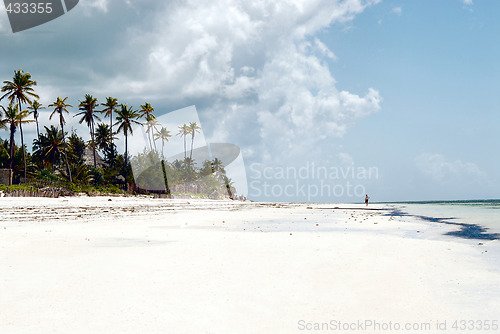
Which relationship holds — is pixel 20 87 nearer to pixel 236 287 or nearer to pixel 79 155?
pixel 79 155

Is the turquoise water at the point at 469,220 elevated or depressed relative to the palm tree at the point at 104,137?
depressed

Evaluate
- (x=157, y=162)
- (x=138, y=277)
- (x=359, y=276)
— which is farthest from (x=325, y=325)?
(x=157, y=162)

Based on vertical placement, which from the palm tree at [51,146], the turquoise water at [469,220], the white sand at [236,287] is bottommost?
the turquoise water at [469,220]

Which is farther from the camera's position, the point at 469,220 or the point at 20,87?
the point at 20,87

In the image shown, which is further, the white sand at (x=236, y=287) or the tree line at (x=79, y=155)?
the tree line at (x=79, y=155)

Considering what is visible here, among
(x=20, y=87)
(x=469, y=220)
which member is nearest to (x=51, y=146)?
(x=20, y=87)

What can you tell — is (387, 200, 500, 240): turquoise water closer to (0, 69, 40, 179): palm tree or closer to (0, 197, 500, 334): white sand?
(0, 197, 500, 334): white sand

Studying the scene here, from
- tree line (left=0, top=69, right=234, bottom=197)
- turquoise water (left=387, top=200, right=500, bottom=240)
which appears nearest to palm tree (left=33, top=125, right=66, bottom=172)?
tree line (left=0, top=69, right=234, bottom=197)

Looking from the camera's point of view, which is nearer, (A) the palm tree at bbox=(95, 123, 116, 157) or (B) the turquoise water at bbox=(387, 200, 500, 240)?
(B) the turquoise water at bbox=(387, 200, 500, 240)

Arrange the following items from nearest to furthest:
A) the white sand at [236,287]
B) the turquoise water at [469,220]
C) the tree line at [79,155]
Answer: the white sand at [236,287] → the turquoise water at [469,220] → the tree line at [79,155]

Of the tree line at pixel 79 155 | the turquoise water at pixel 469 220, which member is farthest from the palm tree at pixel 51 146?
the turquoise water at pixel 469 220

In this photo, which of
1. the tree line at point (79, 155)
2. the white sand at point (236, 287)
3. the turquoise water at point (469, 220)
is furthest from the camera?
the tree line at point (79, 155)

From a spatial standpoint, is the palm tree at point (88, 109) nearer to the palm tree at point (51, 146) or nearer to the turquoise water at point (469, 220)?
the palm tree at point (51, 146)

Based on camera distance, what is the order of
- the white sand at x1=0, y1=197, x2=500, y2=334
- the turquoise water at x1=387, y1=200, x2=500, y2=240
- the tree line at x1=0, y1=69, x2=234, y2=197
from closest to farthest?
the white sand at x1=0, y1=197, x2=500, y2=334 < the turquoise water at x1=387, y1=200, x2=500, y2=240 < the tree line at x1=0, y1=69, x2=234, y2=197
